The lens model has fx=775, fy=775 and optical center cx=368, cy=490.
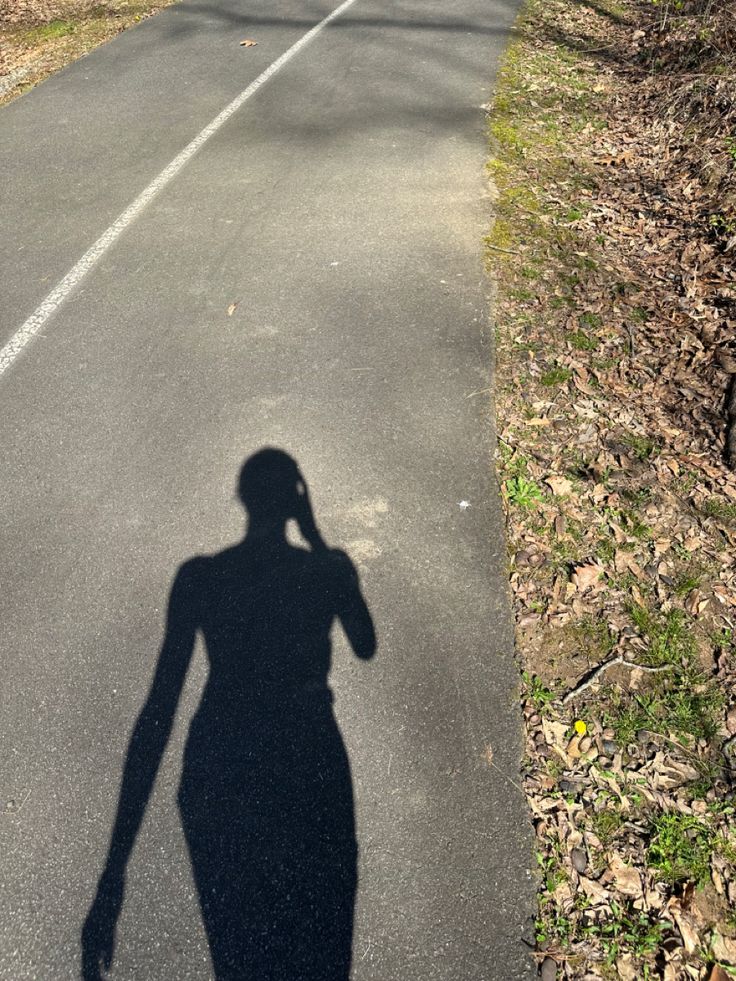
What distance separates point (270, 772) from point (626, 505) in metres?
2.98

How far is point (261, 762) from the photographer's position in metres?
3.87

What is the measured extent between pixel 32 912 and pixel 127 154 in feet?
27.9

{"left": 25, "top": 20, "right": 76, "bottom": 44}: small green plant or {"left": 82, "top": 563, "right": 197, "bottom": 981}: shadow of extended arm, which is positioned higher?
{"left": 25, "top": 20, "right": 76, "bottom": 44}: small green plant

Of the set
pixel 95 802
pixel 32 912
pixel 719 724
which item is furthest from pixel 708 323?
pixel 32 912

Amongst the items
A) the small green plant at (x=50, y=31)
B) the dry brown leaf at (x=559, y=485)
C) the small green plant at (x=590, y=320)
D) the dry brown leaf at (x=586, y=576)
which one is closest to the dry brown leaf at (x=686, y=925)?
the dry brown leaf at (x=586, y=576)

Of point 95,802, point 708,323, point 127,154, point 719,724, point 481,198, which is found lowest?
point 719,724

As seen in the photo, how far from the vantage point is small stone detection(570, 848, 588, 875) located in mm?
3537

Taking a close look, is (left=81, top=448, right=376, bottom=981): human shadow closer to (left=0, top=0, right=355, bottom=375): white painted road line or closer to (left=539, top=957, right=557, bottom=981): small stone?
(left=539, top=957, right=557, bottom=981): small stone

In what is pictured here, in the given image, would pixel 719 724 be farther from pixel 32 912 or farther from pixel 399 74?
pixel 399 74

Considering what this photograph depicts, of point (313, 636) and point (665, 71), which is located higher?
point (665, 71)

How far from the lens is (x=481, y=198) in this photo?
28.2 feet

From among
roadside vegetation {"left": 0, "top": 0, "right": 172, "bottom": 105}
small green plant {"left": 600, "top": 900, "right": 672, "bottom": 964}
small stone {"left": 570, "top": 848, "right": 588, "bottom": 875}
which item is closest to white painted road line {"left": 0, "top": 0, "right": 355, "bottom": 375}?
roadside vegetation {"left": 0, "top": 0, "right": 172, "bottom": 105}

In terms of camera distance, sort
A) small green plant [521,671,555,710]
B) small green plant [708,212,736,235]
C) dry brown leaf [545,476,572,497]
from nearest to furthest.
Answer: small green plant [521,671,555,710] → dry brown leaf [545,476,572,497] → small green plant [708,212,736,235]

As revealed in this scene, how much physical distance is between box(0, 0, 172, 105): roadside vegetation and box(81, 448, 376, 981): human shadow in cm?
989
